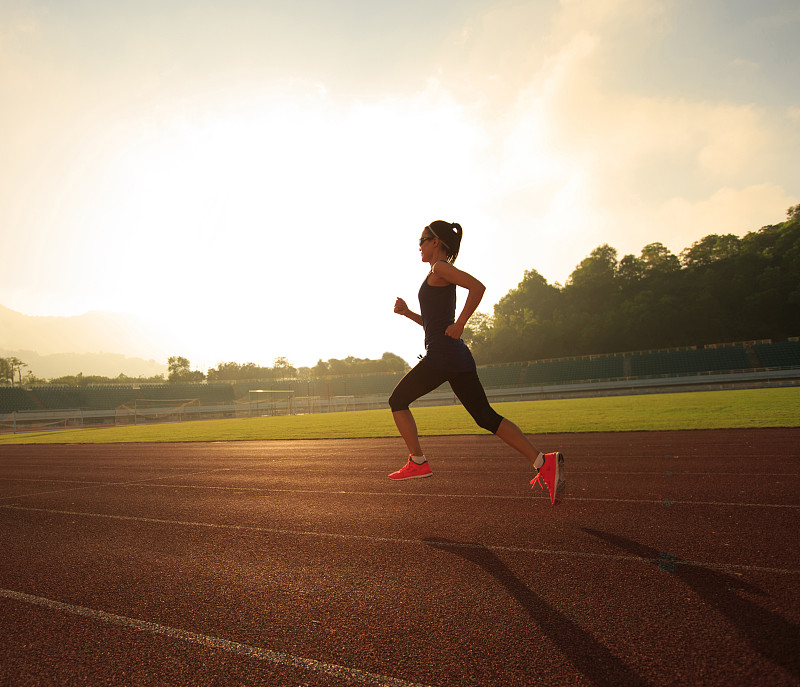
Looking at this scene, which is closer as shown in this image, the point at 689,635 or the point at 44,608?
the point at 689,635

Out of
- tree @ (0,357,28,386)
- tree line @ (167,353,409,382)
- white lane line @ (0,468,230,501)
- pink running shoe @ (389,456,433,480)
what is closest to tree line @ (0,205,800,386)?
tree line @ (167,353,409,382)

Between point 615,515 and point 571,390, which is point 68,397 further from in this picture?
point 615,515

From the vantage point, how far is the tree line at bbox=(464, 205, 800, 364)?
221 ft

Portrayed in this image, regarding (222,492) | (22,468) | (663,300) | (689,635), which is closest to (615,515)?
(689,635)

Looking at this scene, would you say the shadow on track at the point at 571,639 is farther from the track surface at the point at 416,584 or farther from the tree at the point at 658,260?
the tree at the point at 658,260

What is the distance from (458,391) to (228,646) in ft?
9.76

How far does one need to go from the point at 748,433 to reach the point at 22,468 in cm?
1529

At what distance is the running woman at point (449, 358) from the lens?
4.36 m

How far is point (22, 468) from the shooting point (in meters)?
10.7

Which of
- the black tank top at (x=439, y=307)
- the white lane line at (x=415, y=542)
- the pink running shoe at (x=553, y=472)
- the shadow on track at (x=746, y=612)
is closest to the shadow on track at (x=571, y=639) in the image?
the white lane line at (x=415, y=542)

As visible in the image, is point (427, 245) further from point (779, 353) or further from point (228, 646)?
point (779, 353)

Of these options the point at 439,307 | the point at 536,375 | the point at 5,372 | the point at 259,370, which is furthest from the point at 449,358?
the point at 5,372

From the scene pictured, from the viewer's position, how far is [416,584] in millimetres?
2885

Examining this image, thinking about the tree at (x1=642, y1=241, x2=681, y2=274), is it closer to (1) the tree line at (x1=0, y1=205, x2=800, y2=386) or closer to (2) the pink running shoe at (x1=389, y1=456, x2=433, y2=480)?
(1) the tree line at (x1=0, y1=205, x2=800, y2=386)
